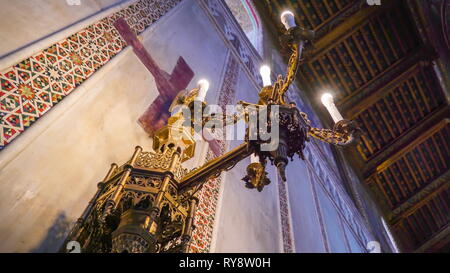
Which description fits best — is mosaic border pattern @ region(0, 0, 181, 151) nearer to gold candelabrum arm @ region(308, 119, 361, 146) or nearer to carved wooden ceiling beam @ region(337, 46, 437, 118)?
gold candelabrum arm @ region(308, 119, 361, 146)

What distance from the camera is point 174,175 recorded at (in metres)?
1.67

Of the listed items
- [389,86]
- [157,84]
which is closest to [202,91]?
[157,84]

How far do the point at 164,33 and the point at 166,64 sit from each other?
424 mm

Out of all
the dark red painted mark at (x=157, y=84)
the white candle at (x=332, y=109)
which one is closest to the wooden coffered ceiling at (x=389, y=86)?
the dark red painted mark at (x=157, y=84)

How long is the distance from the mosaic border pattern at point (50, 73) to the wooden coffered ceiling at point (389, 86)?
671cm

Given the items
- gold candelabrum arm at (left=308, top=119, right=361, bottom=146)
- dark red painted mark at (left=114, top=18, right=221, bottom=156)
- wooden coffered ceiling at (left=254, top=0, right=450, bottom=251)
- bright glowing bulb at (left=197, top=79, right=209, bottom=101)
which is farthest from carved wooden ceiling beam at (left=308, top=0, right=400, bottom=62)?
bright glowing bulb at (left=197, top=79, right=209, bottom=101)

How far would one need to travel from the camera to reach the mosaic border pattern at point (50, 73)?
1.58 meters

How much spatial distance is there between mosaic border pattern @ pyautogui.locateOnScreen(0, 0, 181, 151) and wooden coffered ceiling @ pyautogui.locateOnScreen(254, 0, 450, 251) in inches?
264

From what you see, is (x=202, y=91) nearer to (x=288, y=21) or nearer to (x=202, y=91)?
(x=202, y=91)

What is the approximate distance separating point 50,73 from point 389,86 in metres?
9.92

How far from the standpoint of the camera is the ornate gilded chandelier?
1.38 metres

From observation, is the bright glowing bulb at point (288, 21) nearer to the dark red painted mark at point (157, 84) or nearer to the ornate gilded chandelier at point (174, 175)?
the ornate gilded chandelier at point (174, 175)

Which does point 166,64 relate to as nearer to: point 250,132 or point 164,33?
point 164,33
